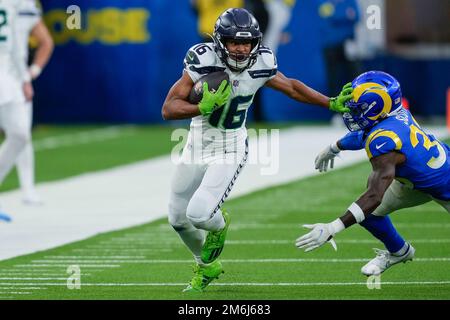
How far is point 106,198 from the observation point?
42.3 ft

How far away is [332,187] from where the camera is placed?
1352 cm

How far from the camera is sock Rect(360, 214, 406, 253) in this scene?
25.5 ft

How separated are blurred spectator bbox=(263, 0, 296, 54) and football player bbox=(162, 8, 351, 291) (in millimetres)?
12501

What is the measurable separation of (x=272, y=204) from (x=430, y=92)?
9160 millimetres

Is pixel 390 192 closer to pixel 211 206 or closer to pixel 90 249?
pixel 211 206

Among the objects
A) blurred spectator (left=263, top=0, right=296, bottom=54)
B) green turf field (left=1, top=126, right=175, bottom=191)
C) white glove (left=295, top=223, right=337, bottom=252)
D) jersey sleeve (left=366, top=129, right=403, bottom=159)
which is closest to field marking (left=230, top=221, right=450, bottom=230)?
jersey sleeve (left=366, top=129, right=403, bottom=159)

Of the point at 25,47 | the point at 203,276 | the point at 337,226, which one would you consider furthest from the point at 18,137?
the point at 337,226

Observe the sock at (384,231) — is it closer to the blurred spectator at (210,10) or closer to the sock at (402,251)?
the sock at (402,251)

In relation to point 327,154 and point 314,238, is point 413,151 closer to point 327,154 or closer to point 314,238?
point 327,154

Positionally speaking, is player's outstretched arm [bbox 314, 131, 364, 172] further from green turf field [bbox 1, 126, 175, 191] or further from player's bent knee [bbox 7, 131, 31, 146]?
green turf field [bbox 1, 126, 175, 191]

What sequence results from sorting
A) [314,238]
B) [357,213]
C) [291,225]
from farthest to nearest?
[291,225]
[357,213]
[314,238]

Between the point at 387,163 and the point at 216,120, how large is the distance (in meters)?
1.24

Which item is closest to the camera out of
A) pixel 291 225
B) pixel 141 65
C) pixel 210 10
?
pixel 291 225
